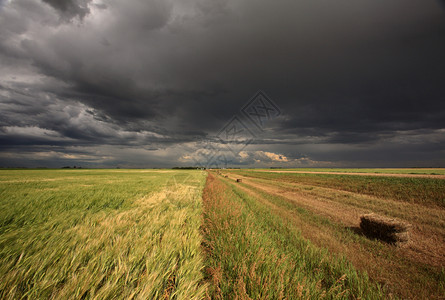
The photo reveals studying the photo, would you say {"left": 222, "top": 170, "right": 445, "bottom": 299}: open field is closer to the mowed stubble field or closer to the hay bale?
the mowed stubble field

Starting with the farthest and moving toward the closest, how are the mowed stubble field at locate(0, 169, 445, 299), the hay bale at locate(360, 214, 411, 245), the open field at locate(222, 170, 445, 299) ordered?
the hay bale at locate(360, 214, 411, 245) → the open field at locate(222, 170, 445, 299) → the mowed stubble field at locate(0, 169, 445, 299)

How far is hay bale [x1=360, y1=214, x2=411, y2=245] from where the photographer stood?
526 centimetres

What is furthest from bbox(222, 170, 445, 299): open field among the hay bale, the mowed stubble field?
the hay bale

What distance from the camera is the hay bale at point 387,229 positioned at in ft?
17.3

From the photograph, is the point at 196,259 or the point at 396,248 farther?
the point at 396,248

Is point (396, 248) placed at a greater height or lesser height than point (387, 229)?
lesser

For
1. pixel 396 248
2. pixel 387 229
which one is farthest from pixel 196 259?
pixel 387 229

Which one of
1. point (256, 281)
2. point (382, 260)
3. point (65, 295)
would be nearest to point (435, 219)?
point (382, 260)

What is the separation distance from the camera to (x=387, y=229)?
5527mm

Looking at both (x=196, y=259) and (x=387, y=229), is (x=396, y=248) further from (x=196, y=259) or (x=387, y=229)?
(x=196, y=259)

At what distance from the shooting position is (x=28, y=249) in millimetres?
1856

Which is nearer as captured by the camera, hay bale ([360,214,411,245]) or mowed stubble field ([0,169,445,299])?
mowed stubble field ([0,169,445,299])

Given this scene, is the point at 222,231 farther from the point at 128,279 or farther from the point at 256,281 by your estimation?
the point at 128,279

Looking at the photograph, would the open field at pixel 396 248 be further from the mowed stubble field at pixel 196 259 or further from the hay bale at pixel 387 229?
the hay bale at pixel 387 229
